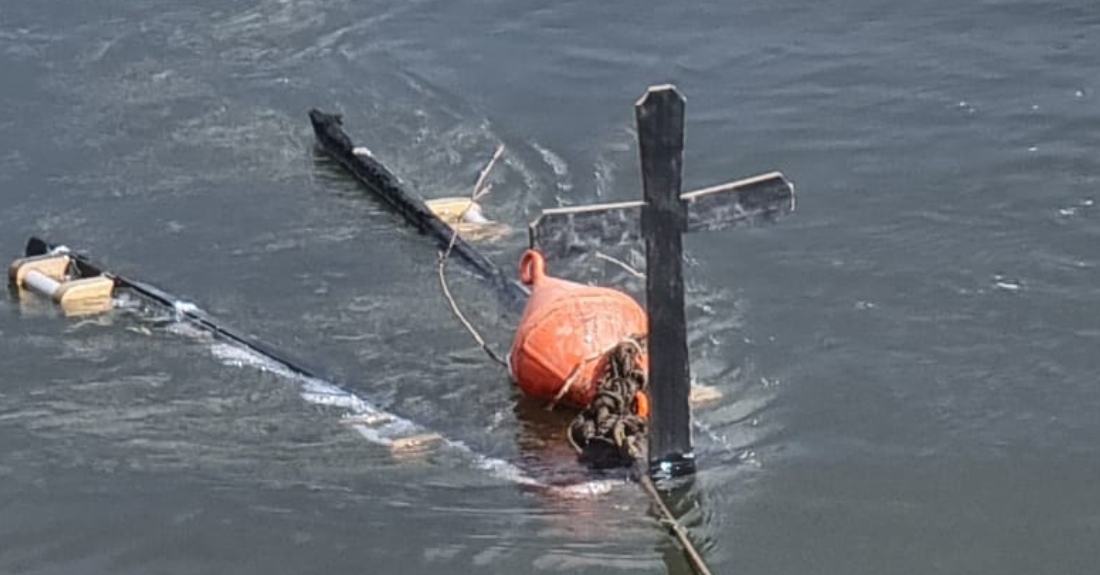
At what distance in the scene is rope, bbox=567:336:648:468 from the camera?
9.79 metres

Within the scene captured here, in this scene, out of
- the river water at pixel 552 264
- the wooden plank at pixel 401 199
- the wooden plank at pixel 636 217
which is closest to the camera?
the wooden plank at pixel 636 217

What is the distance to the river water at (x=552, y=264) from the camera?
9633 mm

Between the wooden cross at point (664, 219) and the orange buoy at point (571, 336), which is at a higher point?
the wooden cross at point (664, 219)

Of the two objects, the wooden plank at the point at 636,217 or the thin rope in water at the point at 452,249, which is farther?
the thin rope in water at the point at 452,249

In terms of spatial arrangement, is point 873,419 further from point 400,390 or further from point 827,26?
point 827,26

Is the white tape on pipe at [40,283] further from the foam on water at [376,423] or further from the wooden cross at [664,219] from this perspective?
the wooden cross at [664,219]

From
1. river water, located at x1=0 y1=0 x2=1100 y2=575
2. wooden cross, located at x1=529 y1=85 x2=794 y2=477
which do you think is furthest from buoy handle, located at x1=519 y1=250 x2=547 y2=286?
wooden cross, located at x1=529 y1=85 x2=794 y2=477

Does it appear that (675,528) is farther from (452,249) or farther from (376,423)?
(452,249)

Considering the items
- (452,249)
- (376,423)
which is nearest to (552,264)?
(452,249)

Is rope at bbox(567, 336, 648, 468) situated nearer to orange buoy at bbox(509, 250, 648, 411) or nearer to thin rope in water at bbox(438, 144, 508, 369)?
orange buoy at bbox(509, 250, 648, 411)

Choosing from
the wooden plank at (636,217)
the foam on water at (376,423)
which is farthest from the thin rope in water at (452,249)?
the wooden plank at (636,217)

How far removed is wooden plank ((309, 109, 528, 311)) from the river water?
132mm

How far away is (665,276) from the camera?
905 centimetres

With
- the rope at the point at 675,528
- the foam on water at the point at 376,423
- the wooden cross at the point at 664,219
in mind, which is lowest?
the rope at the point at 675,528
